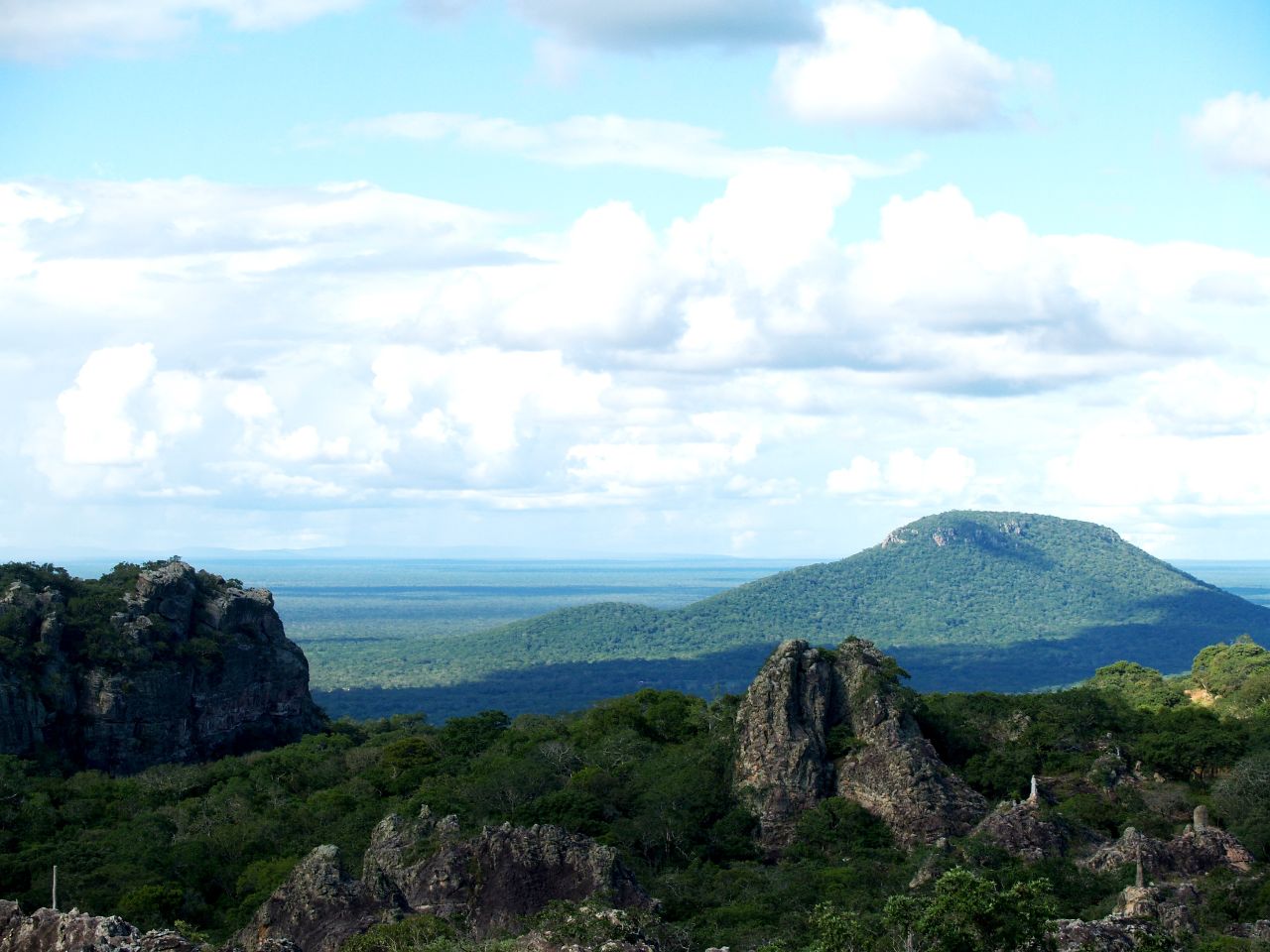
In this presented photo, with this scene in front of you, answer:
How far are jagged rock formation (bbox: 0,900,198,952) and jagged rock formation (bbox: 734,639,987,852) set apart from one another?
23884mm

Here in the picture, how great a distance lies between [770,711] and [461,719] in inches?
834

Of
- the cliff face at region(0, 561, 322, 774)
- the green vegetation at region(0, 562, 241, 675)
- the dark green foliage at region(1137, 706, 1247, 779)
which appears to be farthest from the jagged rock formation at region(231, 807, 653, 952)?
the green vegetation at region(0, 562, 241, 675)

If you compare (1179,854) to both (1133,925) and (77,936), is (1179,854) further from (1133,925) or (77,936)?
(77,936)

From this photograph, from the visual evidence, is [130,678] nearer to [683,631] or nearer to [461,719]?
[461,719]

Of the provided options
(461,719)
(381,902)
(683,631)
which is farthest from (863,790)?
(683,631)

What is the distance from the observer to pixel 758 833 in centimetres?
4747

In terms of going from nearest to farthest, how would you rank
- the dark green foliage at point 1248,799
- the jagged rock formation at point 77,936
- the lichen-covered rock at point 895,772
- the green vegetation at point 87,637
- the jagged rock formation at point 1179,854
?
the jagged rock formation at point 77,936, the jagged rock formation at point 1179,854, the dark green foliage at point 1248,799, the lichen-covered rock at point 895,772, the green vegetation at point 87,637

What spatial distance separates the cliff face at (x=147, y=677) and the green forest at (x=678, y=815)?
4168 mm

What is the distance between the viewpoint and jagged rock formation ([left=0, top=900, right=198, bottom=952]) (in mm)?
25844

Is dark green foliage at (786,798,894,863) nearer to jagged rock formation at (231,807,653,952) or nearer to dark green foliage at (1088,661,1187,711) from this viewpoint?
jagged rock formation at (231,807,653,952)

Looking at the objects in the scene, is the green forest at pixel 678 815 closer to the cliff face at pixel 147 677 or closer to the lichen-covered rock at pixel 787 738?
the lichen-covered rock at pixel 787 738

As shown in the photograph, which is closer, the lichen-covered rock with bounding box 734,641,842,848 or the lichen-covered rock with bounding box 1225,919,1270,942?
the lichen-covered rock with bounding box 1225,919,1270,942

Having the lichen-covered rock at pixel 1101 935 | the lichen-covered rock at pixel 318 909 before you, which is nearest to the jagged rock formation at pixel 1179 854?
the lichen-covered rock at pixel 1101 935

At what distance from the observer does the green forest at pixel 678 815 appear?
113 feet
